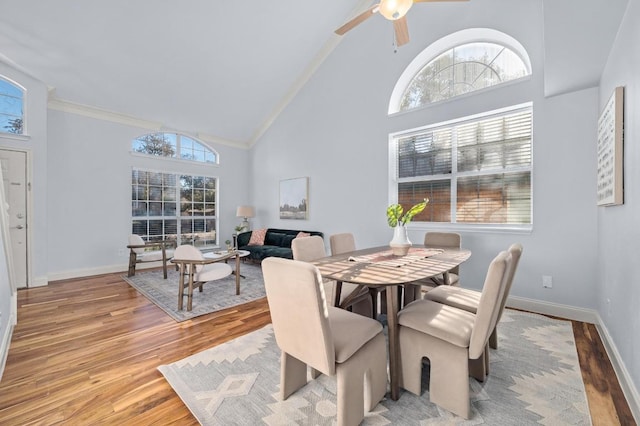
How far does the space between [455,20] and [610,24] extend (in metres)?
1.91

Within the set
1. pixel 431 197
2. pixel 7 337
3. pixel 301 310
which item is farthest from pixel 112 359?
pixel 431 197

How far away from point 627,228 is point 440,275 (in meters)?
1.32

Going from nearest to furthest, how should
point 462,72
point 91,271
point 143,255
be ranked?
point 462,72
point 143,255
point 91,271

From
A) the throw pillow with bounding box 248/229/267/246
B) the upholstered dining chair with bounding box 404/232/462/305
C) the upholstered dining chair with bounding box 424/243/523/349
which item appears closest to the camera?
the upholstered dining chair with bounding box 424/243/523/349

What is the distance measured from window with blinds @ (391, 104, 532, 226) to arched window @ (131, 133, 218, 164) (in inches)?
169

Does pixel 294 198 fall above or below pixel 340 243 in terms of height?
above

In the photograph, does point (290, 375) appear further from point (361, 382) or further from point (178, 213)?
point (178, 213)

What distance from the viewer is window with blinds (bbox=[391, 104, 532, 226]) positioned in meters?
3.20

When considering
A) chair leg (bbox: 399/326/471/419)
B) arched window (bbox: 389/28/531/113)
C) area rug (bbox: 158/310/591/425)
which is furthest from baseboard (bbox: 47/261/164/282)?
arched window (bbox: 389/28/531/113)

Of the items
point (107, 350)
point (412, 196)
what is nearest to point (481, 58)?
point (412, 196)

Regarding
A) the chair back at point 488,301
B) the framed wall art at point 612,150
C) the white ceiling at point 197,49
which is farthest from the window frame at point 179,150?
the framed wall art at point 612,150

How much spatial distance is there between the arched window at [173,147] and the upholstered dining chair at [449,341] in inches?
224

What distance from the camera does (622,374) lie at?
1767 mm

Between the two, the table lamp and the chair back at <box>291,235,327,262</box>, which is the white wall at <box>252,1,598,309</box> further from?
the chair back at <box>291,235,327,262</box>
